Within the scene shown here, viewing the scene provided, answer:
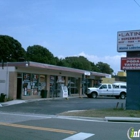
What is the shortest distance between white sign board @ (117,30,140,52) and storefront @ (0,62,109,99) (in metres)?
9.72

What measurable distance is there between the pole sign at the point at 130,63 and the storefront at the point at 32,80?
9.92 metres

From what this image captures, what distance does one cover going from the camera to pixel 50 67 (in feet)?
93.7

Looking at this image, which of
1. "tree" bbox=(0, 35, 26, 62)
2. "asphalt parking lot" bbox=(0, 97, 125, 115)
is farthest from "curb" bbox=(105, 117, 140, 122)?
"tree" bbox=(0, 35, 26, 62)

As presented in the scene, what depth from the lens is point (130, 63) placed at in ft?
60.8

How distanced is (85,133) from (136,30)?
34.4 feet

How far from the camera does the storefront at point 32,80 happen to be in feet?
84.5

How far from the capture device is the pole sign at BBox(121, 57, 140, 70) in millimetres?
18312

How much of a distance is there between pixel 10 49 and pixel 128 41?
4260cm

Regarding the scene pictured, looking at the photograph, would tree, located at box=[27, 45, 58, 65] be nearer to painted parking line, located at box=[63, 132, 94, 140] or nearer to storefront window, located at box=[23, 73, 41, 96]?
storefront window, located at box=[23, 73, 41, 96]

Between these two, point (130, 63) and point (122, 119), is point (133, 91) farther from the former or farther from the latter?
point (122, 119)

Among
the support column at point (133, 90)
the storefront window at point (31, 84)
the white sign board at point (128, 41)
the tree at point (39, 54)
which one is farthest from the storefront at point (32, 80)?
the tree at point (39, 54)

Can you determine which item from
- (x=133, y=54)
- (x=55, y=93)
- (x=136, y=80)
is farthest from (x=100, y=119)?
(x=55, y=93)

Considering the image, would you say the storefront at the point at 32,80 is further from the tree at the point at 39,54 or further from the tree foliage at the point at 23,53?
the tree at the point at 39,54

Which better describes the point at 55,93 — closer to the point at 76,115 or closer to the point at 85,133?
the point at 76,115
